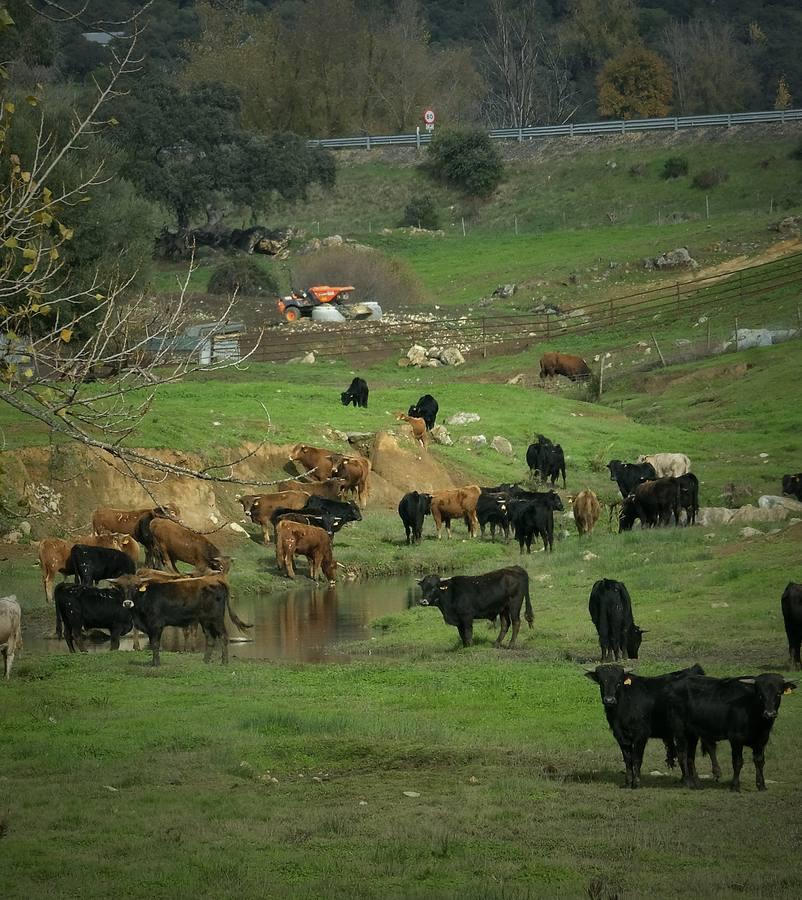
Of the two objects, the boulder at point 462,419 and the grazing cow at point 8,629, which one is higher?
the boulder at point 462,419

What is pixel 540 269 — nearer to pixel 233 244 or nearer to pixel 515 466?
pixel 233 244

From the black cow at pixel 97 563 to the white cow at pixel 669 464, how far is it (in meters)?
15.8

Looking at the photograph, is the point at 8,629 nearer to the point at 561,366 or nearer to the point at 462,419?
the point at 462,419

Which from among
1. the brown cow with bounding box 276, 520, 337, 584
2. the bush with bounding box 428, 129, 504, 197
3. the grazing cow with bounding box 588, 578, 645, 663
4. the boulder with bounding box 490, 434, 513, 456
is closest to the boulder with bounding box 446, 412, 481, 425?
the boulder with bounding box 490, 434, 513, 456

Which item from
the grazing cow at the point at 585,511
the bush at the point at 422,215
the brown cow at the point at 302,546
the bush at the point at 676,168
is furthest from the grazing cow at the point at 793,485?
the bush at the point at 422,215

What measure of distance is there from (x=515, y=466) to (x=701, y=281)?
94.4 ft

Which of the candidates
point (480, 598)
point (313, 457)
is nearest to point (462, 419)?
point (313, 457)

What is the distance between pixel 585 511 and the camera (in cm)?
3444

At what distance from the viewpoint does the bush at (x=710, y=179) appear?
8775 centimetres

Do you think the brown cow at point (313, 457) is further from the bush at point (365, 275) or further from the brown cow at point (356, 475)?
the bush at point (365, 275)

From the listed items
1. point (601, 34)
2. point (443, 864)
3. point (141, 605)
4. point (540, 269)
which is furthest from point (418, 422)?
point (601, 34)

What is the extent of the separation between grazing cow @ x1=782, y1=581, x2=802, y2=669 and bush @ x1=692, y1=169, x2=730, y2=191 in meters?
70.8

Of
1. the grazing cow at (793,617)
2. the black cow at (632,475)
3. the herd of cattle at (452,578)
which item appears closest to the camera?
the herd of cattle at (452,578)

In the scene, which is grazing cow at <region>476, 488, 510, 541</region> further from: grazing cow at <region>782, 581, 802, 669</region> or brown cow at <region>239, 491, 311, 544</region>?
grazing cow at <region>782, 581, 802, 669</region>
